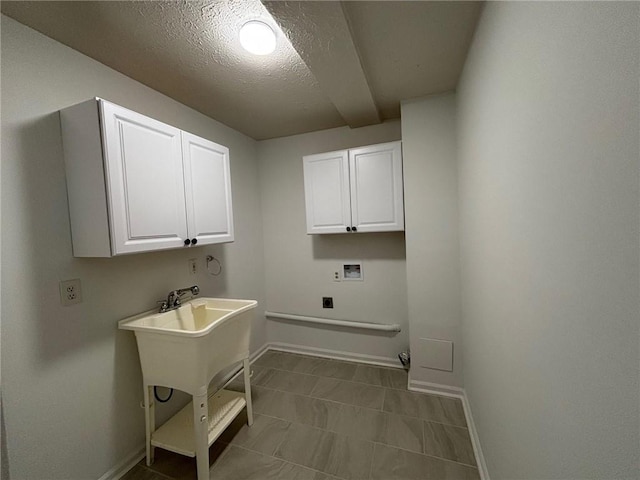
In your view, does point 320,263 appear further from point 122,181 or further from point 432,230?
point 122,181

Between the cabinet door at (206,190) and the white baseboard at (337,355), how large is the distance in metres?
1.54

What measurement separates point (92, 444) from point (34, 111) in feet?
5.69

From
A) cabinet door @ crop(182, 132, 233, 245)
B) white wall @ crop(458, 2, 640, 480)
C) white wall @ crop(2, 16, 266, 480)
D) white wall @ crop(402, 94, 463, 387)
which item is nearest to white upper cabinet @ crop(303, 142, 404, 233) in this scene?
white wall @ crop(402, 94, 463, 387)

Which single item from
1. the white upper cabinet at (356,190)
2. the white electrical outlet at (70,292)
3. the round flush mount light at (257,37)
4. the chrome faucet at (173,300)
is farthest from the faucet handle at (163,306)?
the round flush mount light at (257,37)

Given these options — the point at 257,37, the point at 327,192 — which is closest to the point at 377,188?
the point at 327,192

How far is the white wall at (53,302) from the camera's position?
1.10 m

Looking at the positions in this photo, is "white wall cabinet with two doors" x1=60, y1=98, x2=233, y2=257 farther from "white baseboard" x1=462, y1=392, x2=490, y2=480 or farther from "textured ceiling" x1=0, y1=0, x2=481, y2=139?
"white baseboard" x1=462, y1=392, x2=490, y2=480

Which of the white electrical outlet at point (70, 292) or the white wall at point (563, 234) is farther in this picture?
the white electrical outlet at point (70, 292)

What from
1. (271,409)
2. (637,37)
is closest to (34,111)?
(637,37)

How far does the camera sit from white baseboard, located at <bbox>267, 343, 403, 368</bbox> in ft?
8.04

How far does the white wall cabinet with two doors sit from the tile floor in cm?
135

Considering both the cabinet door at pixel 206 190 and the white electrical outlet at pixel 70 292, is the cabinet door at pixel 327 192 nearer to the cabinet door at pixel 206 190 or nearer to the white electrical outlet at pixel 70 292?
the cabinet door at pixel 206 190

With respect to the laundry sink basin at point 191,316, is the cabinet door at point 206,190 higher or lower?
higher

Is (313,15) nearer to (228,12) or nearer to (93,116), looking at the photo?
(228,12)
